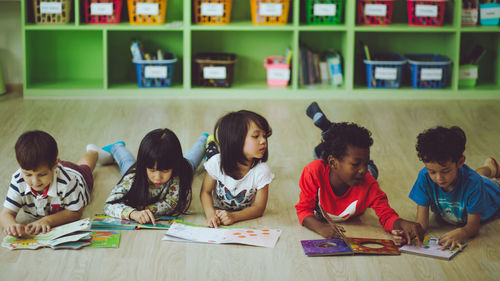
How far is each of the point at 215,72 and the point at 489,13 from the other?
68.3 inches

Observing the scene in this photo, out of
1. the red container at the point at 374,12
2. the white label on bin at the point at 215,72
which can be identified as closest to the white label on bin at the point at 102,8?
the white label on bin at the point at 215,72

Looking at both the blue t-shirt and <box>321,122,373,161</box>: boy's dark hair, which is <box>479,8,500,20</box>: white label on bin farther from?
<box>321,122,373,161</box>: boy's dark hair

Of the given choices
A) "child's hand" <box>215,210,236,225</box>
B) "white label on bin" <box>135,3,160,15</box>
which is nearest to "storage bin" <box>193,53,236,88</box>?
"white label on bin" <box>135,3,160,15</box>

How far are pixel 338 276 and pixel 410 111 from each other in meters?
2.03

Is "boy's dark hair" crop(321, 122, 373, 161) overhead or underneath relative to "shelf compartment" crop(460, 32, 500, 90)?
underneath

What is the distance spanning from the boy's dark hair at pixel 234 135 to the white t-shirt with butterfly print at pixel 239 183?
42mm

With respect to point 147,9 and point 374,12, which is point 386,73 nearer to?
point 374,12

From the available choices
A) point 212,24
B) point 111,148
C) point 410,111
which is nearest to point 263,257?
point 111,148

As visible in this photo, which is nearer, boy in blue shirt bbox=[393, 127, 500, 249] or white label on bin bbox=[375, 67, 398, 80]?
boy in blue shirt bbox=[393, 127, 500, 249]

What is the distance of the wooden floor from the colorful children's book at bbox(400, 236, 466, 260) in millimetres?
20

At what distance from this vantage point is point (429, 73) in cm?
385

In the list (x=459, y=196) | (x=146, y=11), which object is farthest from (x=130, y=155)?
(x=146, y=11)

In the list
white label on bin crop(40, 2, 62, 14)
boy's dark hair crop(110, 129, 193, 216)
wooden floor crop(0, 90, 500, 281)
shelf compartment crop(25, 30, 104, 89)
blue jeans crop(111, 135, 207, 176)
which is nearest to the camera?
wooden floor crop(0, 90, 500, 281)

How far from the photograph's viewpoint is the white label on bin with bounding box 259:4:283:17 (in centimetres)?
380
